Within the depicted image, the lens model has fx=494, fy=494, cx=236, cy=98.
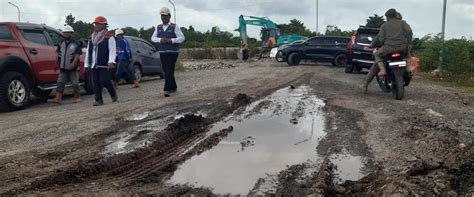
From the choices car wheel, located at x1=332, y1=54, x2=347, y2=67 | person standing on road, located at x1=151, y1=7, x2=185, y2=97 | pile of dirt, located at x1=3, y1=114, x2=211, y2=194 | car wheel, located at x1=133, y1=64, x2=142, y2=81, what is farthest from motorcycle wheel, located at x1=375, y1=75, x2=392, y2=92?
car wheel, located at x1=332, y1=54, x2=347, y2=67

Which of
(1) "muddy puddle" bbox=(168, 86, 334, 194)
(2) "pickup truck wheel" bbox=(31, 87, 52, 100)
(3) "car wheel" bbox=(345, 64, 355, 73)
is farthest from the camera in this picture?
(3) "car wheel" bbox=(345, 64, 355, 73)

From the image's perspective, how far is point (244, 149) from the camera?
5.30 m

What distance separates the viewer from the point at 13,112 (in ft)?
31.0

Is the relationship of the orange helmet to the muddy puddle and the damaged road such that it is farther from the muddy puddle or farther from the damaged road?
the muddy puddle

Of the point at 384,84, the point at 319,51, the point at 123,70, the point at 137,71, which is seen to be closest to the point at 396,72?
the point at 384,84

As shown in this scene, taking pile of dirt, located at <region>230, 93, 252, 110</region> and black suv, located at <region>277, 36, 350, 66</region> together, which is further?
black suv, located at <region>277, 36, 350, 66</region>

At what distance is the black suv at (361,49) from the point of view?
16.5 metres

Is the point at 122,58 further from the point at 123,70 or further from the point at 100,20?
the point at 100,20

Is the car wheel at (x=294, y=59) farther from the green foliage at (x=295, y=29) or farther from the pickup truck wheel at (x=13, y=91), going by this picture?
the green foliage at (x=295, y=29)

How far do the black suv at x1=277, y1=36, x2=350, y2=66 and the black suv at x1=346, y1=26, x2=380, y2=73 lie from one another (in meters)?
5.33

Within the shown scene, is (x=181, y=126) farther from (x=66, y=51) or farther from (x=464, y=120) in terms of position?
(x=66, y=51)

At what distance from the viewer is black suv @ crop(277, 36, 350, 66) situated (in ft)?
74.9

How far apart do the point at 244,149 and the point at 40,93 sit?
7.48m

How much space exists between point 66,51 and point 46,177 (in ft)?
22.0
